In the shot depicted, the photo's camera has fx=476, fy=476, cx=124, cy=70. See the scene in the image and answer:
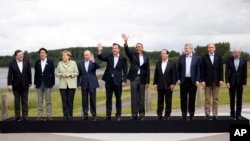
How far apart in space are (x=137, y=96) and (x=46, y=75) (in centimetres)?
245

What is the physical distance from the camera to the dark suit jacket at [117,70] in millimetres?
12375

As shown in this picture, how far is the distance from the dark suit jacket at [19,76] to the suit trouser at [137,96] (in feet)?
9.03

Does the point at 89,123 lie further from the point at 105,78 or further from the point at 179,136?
the point at 179,136

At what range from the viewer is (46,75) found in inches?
488

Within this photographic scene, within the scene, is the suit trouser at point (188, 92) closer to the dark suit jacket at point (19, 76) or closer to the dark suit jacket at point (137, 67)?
the dark suit jacket at point (137, 67)

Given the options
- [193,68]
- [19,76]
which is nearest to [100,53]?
[19,76]

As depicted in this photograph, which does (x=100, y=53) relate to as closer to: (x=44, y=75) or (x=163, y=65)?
(x=44, y=75)

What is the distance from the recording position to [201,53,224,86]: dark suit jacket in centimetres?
1225

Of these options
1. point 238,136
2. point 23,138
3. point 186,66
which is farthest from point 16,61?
point 238,136

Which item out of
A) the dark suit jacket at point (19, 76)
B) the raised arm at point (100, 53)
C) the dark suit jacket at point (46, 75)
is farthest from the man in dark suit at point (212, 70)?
the dark suit jacket at point (19, 76)

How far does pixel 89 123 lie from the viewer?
41.0ft

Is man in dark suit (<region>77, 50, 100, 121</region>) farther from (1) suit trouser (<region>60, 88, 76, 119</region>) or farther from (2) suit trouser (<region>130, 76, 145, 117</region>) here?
(2) suit trouser (<region>130, 76, 145, 117</region>)

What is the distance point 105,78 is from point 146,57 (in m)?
1.21

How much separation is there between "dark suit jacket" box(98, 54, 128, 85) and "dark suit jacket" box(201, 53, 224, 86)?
6.66ft
